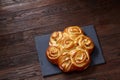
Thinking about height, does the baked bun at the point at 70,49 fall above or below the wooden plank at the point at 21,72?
above

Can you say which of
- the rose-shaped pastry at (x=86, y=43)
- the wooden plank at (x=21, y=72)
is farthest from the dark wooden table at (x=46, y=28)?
the rose-shaped pastry at (x=86, y=43)

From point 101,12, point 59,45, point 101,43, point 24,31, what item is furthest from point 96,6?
point 24,31

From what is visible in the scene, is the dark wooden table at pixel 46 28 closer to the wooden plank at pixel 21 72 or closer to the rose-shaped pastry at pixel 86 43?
the wooden plank at pixel 21 72

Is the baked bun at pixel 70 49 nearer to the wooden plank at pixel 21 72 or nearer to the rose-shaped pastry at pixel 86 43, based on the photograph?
the rose-shaped pastry at pixel 86 43

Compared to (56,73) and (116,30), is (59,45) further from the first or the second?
(116,30)

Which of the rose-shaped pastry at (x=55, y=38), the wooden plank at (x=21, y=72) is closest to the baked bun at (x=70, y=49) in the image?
the rose-shaped pastry at (x=55, y=38)
